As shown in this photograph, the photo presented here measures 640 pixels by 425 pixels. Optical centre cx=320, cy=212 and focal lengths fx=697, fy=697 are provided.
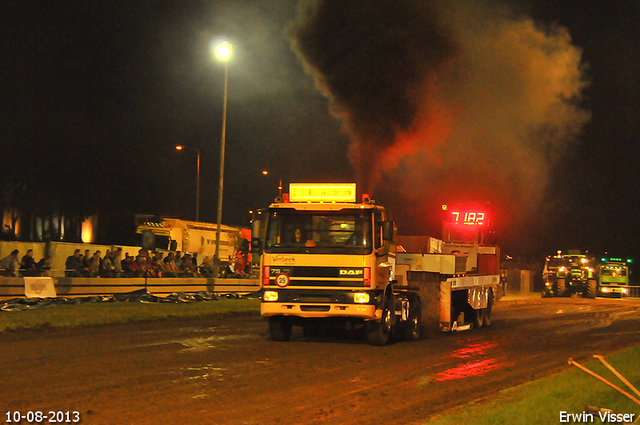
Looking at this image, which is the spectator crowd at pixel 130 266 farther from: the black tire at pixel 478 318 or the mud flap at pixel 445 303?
the mud flap at pixel 445 303

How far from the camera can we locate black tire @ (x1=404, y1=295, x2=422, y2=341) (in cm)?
1500

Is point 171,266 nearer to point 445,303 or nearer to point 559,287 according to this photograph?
point 445,303

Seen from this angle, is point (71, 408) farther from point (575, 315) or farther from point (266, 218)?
point (575, 315)

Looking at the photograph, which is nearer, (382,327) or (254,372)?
(254,372)

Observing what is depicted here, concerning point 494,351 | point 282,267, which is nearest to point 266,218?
point 282,267

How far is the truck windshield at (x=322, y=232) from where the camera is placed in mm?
12820

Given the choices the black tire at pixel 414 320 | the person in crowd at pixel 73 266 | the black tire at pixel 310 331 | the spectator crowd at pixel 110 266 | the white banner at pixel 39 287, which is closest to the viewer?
the black tire at pixel 414 320

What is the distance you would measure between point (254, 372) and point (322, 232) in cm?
384

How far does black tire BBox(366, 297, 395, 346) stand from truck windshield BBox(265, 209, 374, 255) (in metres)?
1.50

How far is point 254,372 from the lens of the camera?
9781mm

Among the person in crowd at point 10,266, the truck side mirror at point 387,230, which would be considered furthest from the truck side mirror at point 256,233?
the person in crowd at point 10,266

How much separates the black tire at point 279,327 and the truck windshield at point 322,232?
153 centimetres

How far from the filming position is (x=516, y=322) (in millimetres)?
21672

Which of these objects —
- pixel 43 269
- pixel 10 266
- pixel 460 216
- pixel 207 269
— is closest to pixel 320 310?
pixel 460 216
